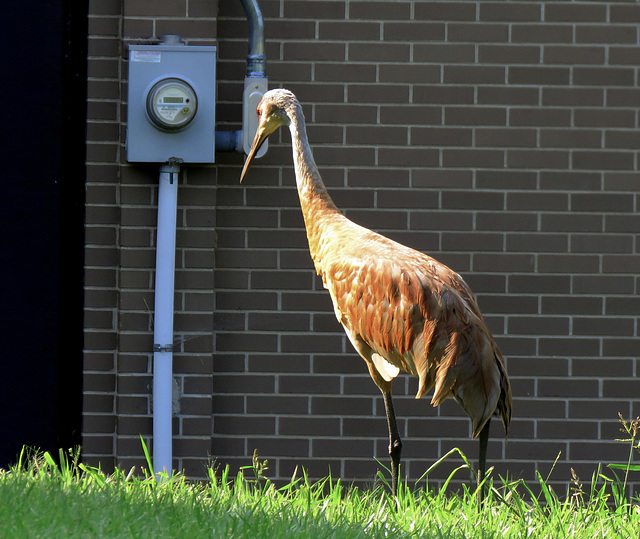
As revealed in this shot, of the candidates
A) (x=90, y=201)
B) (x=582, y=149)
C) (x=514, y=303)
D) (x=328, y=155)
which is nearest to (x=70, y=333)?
(x=90, y=201)

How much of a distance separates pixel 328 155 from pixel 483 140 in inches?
34.8

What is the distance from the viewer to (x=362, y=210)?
512 cm

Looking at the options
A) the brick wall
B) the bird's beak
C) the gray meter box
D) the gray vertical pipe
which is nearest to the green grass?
the brick wall

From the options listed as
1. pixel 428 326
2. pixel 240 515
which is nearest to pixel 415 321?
pixel 428 326

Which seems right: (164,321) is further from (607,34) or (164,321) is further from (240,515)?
(607,34)

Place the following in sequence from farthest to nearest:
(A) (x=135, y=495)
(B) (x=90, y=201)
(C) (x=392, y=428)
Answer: (B) (x=90, y=201) < (C) (x=392, y=428) < (A) (x=135, y=495)

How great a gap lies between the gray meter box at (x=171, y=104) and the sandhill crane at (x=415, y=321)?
111 cm

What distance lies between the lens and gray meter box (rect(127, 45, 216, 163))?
472 cm

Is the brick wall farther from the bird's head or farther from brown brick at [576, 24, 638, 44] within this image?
the bird's head

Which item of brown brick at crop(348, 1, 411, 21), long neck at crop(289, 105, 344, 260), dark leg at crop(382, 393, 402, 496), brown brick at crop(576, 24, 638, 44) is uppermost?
brown brick at crop(348, 1, 411, 21)

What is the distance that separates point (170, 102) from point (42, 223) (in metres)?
1.09

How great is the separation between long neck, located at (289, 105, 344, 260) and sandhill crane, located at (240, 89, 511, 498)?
0.17 feet

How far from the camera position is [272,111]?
4.32m

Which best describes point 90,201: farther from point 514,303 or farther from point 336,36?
point 514,303
